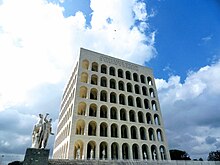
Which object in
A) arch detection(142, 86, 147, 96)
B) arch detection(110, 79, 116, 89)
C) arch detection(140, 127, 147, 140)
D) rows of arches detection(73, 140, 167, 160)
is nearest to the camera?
rows of arches detection(73, 140, 167, 160)

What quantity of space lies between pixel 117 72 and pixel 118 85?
298 centimetres

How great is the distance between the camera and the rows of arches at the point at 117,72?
34003mm

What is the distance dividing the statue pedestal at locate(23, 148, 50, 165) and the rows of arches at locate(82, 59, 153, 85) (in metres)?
21.2

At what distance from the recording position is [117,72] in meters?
35.0

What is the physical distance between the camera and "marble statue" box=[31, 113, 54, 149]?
13906 millimetres

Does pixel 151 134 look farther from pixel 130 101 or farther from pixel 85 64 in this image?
pixel 85 64

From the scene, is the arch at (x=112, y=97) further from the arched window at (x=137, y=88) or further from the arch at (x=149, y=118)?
the arch at (x=149, y=118)

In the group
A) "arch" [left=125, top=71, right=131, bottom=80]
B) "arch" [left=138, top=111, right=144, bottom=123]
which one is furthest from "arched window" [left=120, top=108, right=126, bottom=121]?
"arch" [left=125, top=71, right=131, bottom=80]

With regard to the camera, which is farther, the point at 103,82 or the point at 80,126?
the point at 103,82

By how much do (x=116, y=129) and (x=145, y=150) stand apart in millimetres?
6525

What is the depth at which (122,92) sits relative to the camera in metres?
32.8

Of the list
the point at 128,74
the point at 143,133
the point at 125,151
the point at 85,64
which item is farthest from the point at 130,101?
the point at 85,64

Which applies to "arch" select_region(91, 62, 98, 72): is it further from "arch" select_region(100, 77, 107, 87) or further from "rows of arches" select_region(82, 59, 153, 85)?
"arch" select_region(100, 77, 107, 87)

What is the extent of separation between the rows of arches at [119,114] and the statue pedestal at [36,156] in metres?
16.1
